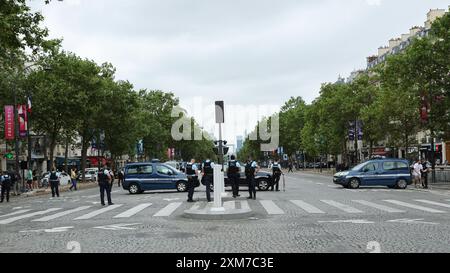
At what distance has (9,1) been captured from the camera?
2222cm

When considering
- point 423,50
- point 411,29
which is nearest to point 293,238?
point 423,50

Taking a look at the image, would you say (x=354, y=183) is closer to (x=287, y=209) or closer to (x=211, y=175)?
(x=211, y=175)

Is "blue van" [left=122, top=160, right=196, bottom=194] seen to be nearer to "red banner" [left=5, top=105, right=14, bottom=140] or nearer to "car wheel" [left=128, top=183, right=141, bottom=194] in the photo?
"car wheel" [left=128, top=183, right=141, bottom=194]

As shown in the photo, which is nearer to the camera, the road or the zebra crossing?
the road

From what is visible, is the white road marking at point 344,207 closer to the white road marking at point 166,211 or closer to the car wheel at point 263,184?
the white road marking at point 166,211

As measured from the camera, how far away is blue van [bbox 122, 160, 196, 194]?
30.3 meters

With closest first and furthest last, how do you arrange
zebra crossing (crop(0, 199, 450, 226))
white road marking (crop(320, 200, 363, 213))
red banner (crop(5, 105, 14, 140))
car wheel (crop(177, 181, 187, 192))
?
zebra crossing (crop(0, 199, 450, 226))
white road marking (crop(320, 200, 363, 213))
car wheel (crop(177, 181, 187, 192))
red banner (crop(5, 105, 14, 140))

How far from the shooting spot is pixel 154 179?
3033 centimetres

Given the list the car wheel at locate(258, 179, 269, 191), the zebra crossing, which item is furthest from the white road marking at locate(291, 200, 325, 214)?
the car wheel at locate(258, 179, 269, 191)

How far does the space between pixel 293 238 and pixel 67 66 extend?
42.0m

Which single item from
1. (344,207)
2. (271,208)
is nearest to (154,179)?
(271,208)

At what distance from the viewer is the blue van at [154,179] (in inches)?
1193

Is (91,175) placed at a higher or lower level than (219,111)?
lower
